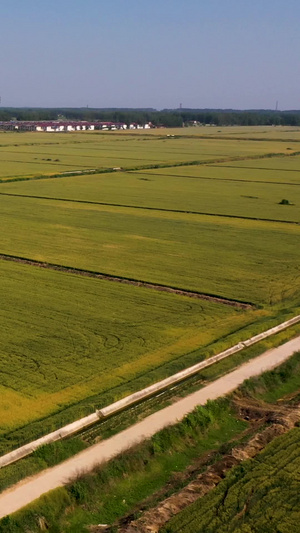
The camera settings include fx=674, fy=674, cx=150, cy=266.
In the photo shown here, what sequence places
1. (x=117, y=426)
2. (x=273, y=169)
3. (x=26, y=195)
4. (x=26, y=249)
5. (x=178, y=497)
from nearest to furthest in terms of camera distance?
(x=178, y=497), (x=117, y=426), (x=26, y=249), (x=26, y=195), (x=273, y=169)

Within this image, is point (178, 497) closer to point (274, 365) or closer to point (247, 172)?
point (274, 365)

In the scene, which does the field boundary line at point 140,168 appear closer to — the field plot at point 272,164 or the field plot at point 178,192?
the field plot at point 178,192

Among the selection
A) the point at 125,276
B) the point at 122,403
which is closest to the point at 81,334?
the point at 122,403

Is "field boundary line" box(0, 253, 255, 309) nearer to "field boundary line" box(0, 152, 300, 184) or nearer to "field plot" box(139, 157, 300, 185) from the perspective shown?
"field boundary line" box(0, 152, 300, 184)

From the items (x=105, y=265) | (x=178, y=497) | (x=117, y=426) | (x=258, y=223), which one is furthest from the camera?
(x=258, y=223)

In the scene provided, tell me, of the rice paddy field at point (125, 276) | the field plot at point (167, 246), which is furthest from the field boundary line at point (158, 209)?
the field plot at point (167, 246)

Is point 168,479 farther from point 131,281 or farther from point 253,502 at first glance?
point 131,281

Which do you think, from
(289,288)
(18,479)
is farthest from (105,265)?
(18,479)
